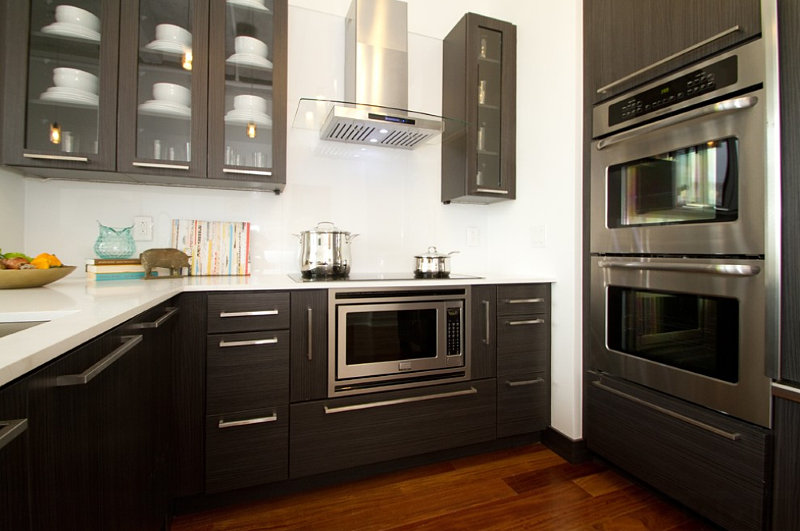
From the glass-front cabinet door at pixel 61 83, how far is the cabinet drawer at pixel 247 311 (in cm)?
83

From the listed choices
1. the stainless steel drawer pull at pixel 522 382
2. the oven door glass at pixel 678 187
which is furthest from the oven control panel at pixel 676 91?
the stainless steel drawer pull at pixel 522 382

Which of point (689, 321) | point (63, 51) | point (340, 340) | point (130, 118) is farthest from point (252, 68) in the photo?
point (689, 321)

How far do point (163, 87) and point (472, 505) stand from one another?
230 cm

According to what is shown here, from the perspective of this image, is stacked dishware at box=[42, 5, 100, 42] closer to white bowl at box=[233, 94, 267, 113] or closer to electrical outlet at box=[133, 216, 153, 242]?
white bowl at box=[233, 94, 267, 113]

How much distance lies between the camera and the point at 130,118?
5.63ft

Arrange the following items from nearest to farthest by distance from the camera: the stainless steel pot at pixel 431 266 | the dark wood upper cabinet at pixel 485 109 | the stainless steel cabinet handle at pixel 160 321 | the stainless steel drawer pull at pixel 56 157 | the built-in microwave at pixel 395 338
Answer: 1. the stainless steel cabinet handle at pixel 160 321
2. the stainless steel drawer pull at pixel 56 157
3. the built-in microwave at pixel 395 338
4. the stainless steel pot at pixel 431 266
5. the dark wood upper cabinet at pixel 485 109

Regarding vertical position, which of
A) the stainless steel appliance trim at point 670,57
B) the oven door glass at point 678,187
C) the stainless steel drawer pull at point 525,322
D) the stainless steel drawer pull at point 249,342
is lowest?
the stainless steel drawer pull at point 249,342

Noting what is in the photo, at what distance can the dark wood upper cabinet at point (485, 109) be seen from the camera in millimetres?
2316

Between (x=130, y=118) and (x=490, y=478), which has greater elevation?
(x=130, y=118)

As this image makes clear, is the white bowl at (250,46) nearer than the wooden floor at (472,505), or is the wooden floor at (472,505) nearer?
the wooden floor at (472,505)

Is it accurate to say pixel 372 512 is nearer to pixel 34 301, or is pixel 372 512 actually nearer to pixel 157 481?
pixel 157 481

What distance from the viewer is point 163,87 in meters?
1.78

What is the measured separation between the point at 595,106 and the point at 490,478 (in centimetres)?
184

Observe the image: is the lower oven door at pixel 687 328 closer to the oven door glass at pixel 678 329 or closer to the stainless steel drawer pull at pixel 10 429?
the oven door glass at pixel 678 329
